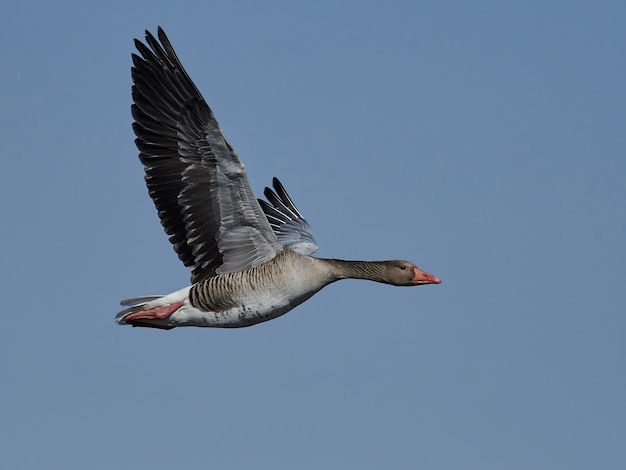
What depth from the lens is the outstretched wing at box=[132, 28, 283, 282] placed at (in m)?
13.9

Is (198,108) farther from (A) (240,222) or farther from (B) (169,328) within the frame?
(B) (169,328)

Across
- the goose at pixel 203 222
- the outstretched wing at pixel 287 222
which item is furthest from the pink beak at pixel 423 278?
the outstretched wing at pixel 287 222

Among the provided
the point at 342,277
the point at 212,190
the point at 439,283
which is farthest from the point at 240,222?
A: the point at 439,283

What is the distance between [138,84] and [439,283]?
4520 mm

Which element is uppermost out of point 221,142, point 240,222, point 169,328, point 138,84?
point 138,84

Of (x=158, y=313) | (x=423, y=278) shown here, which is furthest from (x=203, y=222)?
(x=423, y=278)

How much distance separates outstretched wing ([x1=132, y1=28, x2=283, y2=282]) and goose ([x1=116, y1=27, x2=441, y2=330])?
1 centimetres

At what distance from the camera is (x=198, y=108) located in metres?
13.9

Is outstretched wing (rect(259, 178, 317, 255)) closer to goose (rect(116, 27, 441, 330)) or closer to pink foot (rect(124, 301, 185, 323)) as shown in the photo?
goose (rect(116, 27, 441, 330))

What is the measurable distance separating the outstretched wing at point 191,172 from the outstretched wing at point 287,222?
9.05 ft

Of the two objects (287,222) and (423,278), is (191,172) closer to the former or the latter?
(423,278)

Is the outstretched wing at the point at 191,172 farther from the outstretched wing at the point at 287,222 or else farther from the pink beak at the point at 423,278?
the outstretched wing at the point at 287,222

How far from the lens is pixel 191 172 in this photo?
14.1 m

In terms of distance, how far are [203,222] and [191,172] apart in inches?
27.1
